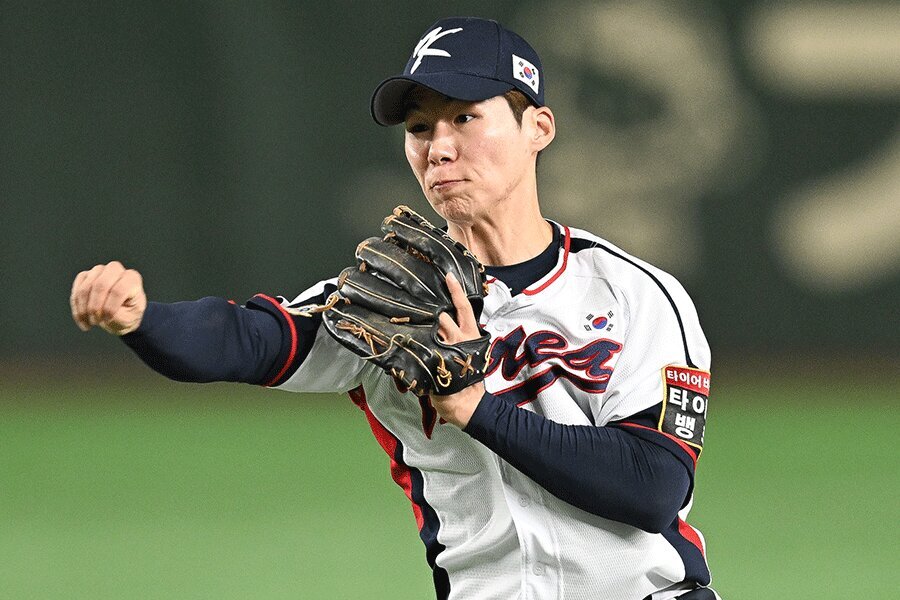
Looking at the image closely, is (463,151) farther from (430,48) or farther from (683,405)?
(683,405)

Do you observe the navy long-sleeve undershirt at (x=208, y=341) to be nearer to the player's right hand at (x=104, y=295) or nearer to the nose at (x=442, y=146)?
the player's right hand at (x=104, y=295)

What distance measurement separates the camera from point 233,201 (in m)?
7.91

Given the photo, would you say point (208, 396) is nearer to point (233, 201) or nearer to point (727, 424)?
point (233, 201)

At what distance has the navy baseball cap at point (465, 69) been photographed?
2.68 m

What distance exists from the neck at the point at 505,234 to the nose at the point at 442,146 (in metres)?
0.17

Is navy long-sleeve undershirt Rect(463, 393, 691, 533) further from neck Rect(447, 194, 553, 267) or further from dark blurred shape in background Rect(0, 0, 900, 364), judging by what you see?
dark blurred shape in background Rect(0, 0, 900, 364)

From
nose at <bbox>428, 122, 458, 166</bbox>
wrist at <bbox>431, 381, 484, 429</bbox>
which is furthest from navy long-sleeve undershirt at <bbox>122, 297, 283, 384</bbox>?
nose at <bbox>428, 122, 458, 166</bbox>

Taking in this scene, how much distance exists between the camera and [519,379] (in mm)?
2742

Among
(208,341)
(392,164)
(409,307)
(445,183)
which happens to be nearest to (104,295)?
(208,341)

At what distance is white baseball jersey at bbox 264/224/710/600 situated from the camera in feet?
8.86

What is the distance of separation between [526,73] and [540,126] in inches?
4.8

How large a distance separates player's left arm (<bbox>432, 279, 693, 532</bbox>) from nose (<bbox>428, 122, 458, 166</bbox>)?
0.29m

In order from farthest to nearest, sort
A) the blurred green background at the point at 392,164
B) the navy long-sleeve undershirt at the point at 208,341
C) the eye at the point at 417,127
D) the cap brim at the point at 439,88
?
1. the blurred green background at the point at 392,164
2. the eye at the point at 417,127
3. the cap brim at the point at 439,88
4. the navy long-sleeve undershirt at the point at 208,341

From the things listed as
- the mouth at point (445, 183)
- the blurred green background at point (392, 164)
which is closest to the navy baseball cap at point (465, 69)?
the mouth at point (445, 183)
